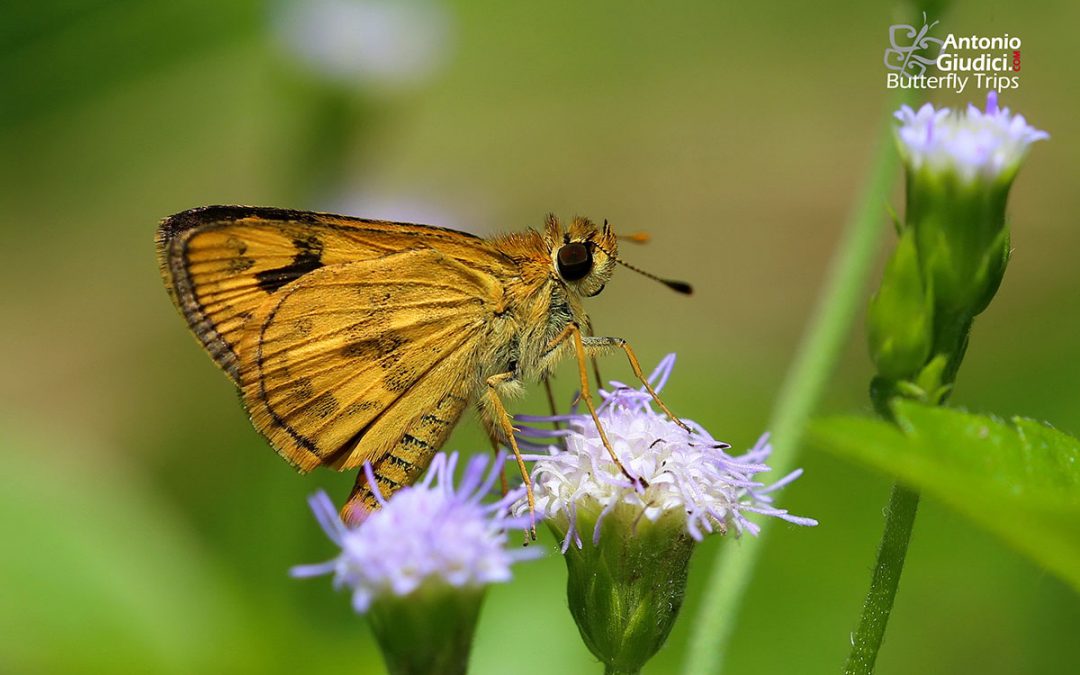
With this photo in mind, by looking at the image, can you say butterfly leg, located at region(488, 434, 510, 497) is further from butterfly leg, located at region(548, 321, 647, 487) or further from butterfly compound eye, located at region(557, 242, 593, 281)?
butterfly compound eye, located at region(557, 242, 593, 281)

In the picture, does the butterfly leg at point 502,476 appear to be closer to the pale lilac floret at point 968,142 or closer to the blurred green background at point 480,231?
the blurred green background at point 480,231

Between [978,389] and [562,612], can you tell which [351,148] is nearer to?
[562,612]

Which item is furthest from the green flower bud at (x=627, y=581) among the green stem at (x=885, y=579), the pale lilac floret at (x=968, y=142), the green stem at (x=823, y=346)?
the pale lilac floret at (x=968, y=142)

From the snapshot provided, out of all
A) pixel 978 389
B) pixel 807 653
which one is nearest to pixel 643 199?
pixel 978 389

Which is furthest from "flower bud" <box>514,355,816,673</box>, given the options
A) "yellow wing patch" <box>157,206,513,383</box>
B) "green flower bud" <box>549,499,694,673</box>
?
"yellow wing patch" <box>157,206,513,383</box>

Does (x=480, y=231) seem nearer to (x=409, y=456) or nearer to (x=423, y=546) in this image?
(x=409, y=456)
